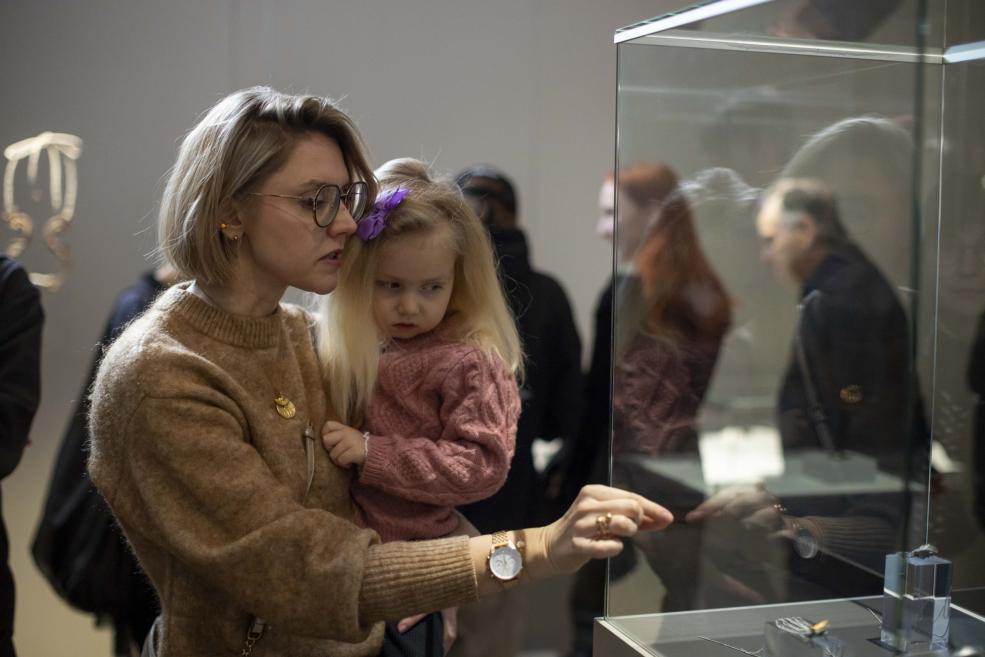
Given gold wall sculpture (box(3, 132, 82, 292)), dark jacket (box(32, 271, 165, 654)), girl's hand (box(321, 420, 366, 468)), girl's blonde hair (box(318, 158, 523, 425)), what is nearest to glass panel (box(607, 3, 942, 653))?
girl's blonde hair (box(318, 158, 523, 425))

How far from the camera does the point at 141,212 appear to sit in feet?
13.1

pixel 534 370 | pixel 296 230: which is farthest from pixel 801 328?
pixel 534 370

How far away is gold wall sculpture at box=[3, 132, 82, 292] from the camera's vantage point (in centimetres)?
386

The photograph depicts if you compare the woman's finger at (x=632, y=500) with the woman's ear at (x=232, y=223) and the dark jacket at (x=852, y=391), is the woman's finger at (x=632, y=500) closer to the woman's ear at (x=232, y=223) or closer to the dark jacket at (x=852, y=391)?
the dark jacket at (x=852, y=391)

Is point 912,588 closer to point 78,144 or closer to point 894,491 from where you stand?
point 894,491

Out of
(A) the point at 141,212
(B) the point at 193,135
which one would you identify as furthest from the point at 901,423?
(A) the point at 141,212

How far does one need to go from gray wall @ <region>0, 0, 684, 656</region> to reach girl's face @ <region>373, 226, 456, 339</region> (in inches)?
79.8

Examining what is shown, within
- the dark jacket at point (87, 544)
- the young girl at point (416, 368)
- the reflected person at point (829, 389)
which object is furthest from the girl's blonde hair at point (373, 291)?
the dark jacket at point (87, 544)

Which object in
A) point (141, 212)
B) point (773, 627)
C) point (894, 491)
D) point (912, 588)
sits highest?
point (141, 212)

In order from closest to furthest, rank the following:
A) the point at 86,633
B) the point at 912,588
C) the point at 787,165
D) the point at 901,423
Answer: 1. the point at 912,588
2. the point at 901,423
3. the point at 787,165
4. the point at 86,633

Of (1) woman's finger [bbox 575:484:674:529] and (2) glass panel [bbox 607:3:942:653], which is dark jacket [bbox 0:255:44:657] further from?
(1) woman's finger [bbox 575:484:674:529]

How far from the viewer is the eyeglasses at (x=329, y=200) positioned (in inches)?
61.9

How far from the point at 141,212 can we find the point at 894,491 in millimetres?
3154

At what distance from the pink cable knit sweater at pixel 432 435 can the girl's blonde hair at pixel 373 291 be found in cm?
4
